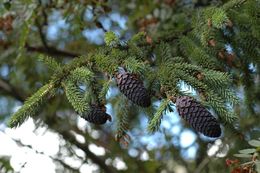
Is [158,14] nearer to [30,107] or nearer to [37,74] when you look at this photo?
[37,74]

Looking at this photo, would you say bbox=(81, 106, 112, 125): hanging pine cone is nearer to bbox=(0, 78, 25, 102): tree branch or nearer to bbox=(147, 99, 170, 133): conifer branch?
bbox=(147, 99, 170, 133): conifer branch

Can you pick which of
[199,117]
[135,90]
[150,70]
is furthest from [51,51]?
[199,117]

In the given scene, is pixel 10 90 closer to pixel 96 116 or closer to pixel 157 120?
pixel 96 116

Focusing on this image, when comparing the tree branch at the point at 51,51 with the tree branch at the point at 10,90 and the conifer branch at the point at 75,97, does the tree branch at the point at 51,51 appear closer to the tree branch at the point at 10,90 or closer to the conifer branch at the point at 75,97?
the tree branch at the point at 10,90

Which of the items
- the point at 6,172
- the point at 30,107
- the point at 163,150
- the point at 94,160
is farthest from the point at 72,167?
the point at 30,107

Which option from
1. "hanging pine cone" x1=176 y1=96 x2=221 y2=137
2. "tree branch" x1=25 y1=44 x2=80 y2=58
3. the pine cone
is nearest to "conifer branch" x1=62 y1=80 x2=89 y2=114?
the pine cone
